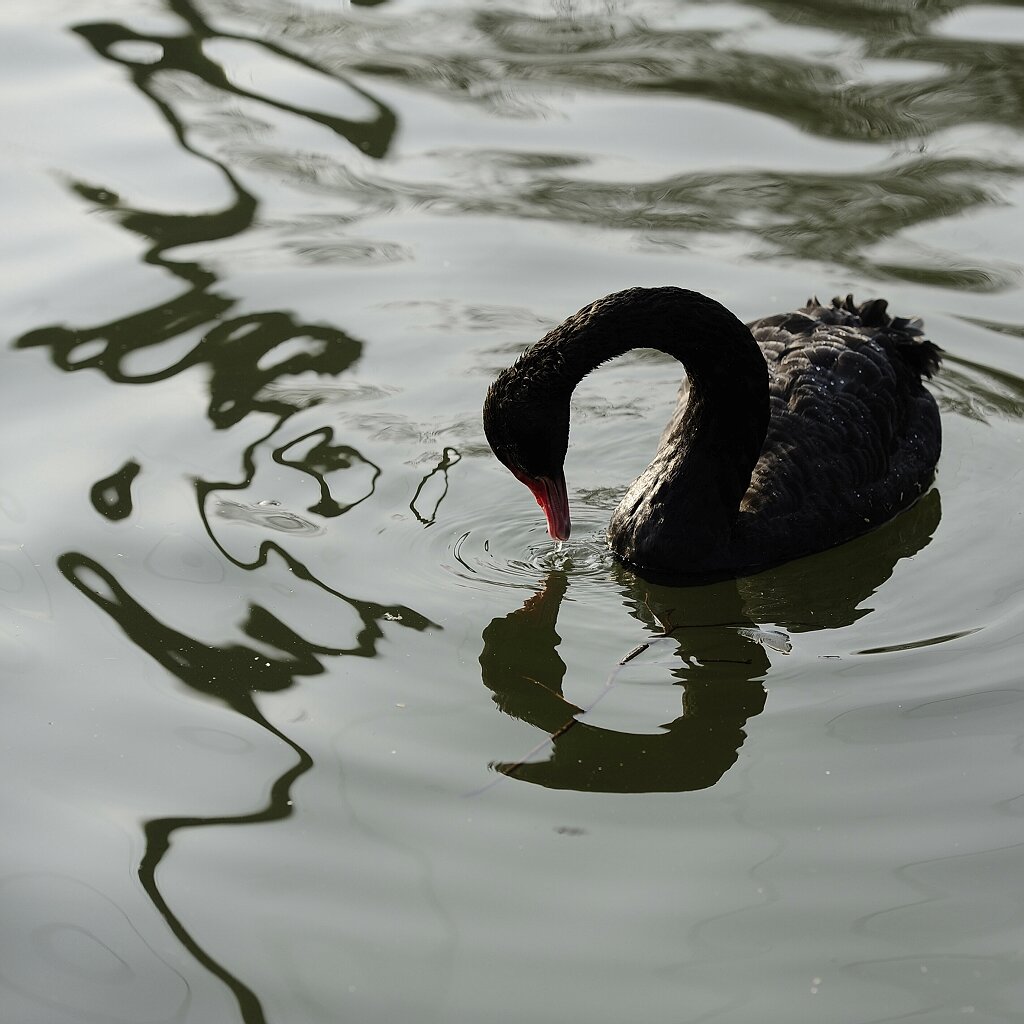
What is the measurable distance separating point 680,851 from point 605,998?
25.5 inches

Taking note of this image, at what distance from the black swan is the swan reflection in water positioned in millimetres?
119

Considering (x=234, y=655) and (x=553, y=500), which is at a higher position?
(x=553, y=500)

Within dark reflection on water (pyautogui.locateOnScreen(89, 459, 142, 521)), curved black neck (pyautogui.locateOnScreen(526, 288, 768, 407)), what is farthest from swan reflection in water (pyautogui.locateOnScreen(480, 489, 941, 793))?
dark reflection on water (pyautogui.locateOnScreen(89, 459, 142, 521))

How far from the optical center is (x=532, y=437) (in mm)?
6047

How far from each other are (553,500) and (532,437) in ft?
1.05

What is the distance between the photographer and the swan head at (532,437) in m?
5.97

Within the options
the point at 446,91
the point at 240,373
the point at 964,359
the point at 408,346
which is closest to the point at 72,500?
the point at 240,373

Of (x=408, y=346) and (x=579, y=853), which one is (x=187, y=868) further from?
(x=408, y=346)

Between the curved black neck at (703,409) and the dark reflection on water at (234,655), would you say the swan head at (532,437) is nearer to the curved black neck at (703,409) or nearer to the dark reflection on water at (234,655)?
the curved black neck at (703,409)

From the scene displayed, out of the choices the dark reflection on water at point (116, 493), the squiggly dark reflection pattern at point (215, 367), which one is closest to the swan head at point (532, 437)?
the squiggly dark reflection pattern at point (215, 367)

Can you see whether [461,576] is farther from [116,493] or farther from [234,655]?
[116,493]

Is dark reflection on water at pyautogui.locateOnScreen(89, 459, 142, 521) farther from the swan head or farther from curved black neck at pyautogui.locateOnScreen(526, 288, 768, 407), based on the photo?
curved black neck at pyautogui.locateOnScreen(526, 288, 768, 407)

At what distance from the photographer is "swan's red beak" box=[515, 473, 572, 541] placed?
622 centimetres

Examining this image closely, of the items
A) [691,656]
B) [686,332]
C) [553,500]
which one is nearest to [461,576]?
[553,500]
